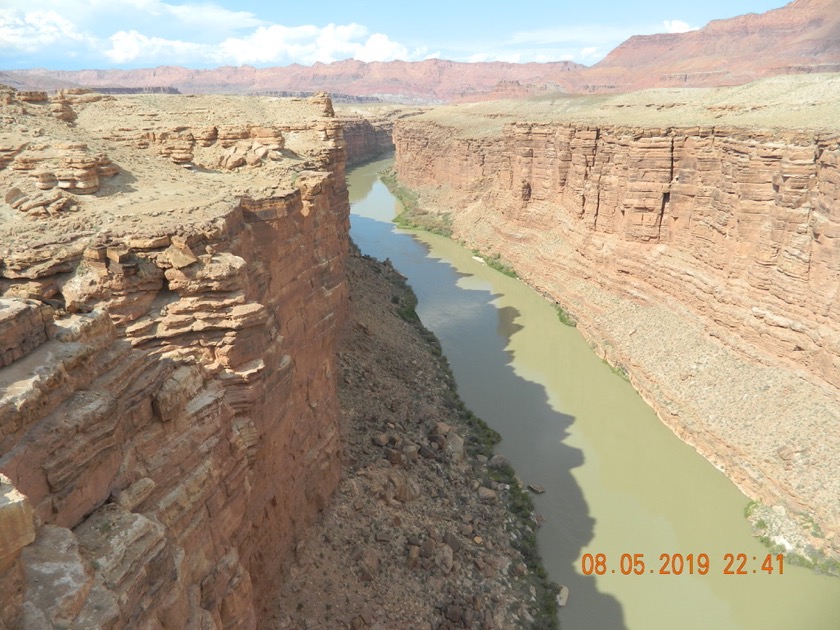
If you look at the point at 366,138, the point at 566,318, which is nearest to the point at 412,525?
the point at 566,318

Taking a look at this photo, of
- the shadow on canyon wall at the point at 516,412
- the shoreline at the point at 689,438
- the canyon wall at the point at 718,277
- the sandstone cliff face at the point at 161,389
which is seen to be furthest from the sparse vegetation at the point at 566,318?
the sandstone cliff face at the point at 161,389

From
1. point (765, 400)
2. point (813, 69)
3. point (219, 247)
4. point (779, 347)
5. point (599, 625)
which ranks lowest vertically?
point (599, 625)

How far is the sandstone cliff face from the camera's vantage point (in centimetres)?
493

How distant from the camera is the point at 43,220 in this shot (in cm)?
912

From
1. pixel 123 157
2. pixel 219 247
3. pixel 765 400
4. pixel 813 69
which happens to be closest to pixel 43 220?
pixel 219 247

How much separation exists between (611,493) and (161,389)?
14.5 metres

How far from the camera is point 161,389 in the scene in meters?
6.75

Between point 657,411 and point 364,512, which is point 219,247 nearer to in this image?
point 364,512

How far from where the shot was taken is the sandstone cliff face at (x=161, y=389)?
4930 mm

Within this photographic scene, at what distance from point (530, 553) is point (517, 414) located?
24.0ft

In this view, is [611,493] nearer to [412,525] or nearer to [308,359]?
[412,525]
